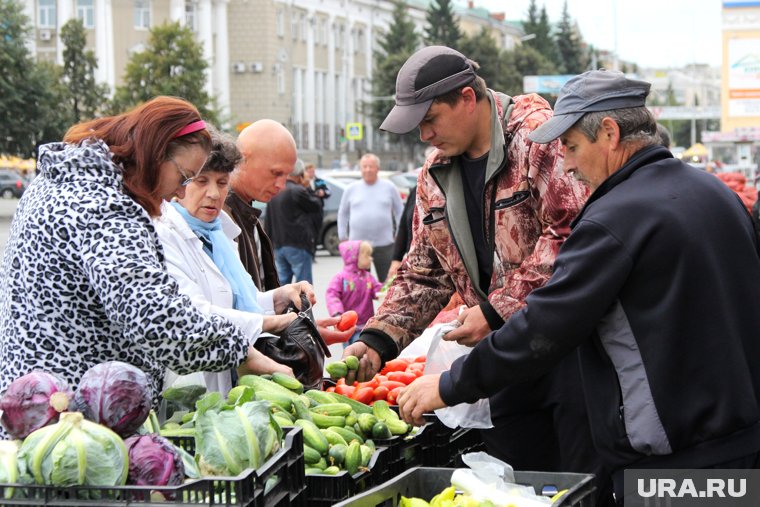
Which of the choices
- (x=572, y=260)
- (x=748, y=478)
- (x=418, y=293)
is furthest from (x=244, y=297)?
(x=748, y=478)

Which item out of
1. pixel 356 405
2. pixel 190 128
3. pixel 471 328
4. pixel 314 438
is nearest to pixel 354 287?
pixel 356 405

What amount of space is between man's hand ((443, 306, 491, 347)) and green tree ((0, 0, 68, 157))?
40.7m

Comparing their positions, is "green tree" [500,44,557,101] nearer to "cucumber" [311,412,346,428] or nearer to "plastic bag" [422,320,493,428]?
"plastic bag" [422,320,493,428]

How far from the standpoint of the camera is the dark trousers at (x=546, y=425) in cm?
407

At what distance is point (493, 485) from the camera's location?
3.16 metres

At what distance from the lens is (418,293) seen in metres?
4.67

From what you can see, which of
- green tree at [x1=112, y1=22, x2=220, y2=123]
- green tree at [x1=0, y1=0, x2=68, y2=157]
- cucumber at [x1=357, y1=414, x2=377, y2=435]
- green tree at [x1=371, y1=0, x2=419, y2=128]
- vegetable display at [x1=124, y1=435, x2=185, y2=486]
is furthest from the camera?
green tree at [x1=371, y1=0, x2=419, y2=128]

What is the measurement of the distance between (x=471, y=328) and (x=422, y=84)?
94 centimetres

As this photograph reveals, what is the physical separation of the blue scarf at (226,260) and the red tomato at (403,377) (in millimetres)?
787

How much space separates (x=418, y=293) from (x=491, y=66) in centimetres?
7208

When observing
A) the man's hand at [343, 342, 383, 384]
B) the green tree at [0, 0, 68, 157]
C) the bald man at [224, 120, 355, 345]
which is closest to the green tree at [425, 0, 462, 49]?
the green tree at [0, 0, 68, 157]

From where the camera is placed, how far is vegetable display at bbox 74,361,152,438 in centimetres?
292

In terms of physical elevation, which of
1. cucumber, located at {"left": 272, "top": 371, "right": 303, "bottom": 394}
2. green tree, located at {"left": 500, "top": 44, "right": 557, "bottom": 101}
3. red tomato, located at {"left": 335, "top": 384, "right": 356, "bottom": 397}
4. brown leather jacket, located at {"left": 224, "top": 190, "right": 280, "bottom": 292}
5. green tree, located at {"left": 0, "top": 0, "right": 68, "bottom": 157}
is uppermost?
green tree, located at {"left": 500, "top": 44, "right": 557, "bottom": 101}

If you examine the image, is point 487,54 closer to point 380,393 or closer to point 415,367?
point 415,367
